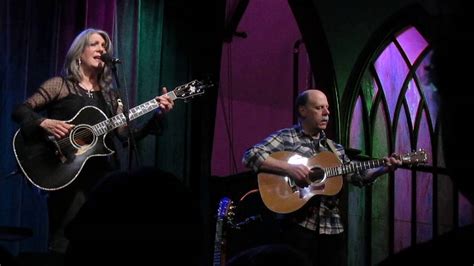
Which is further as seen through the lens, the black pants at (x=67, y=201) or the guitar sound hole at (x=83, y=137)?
the guitar sound hole at (x=83, y=137)

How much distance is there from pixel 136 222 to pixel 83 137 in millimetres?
2921

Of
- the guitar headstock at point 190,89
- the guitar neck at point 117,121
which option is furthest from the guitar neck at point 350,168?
the guitar neck at point 117,121

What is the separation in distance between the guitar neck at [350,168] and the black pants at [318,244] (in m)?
0.41

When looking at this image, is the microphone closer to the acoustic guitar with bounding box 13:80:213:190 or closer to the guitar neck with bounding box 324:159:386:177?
the acoustic guitar with bounding box 13:80:213:190

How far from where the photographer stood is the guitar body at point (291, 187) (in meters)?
4.09

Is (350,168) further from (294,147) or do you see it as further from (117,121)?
(117,121)

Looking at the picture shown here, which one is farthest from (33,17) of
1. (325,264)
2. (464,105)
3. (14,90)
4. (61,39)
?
(464,105)

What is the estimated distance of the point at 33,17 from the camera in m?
4.49

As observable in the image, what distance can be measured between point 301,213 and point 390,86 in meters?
2.36

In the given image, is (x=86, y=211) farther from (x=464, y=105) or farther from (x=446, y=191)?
(x=446, y=191)

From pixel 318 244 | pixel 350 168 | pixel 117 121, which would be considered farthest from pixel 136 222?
pixel 350 168

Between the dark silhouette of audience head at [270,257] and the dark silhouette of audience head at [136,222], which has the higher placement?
the dark silhouette of audience head at [136,222]

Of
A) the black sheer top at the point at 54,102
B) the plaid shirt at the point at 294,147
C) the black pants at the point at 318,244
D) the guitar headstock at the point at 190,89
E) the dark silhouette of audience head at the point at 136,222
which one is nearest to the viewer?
the dark silhouette of audience head at the point at 136,222

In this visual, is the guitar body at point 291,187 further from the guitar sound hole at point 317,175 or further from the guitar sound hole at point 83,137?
the guitar sound hole at point 83,137
